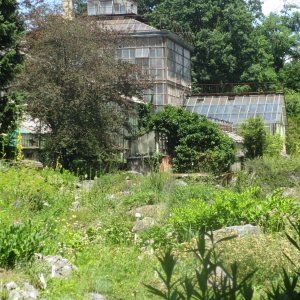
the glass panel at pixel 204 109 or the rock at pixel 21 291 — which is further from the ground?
the glass panel at pixel 204 109

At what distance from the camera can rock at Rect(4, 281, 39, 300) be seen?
18.6 feet

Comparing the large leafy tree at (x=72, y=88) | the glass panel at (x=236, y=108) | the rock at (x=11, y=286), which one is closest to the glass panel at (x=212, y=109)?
the glass panel at (x=236, y=108)

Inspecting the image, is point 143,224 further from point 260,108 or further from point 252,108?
point 260,108

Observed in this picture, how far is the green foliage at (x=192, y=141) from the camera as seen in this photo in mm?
26455

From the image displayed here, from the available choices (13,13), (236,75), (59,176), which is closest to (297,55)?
(236,75)

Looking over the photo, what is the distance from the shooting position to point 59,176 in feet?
50.5

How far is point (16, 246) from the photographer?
6.78 meters

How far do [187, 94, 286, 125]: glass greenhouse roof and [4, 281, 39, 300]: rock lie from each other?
34.0 m

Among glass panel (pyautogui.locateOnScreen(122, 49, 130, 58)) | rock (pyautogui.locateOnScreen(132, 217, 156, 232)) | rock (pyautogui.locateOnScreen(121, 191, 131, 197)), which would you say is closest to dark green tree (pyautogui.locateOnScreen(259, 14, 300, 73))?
glass panel (pyautogui.locateOnScreen(122, 49, 130, 58))

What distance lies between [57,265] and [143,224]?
3986 mm

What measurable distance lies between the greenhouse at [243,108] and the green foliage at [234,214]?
29.0 meters

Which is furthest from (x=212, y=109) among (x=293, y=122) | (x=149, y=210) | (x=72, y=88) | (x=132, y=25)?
(x=149, y=210)

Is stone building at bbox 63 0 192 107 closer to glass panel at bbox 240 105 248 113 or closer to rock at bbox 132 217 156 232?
glass panel at bbox 240 105 248 113

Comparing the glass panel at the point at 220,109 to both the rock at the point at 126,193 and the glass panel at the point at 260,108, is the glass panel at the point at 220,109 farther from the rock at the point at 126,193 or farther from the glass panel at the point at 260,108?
the rock at the point at 126,193
